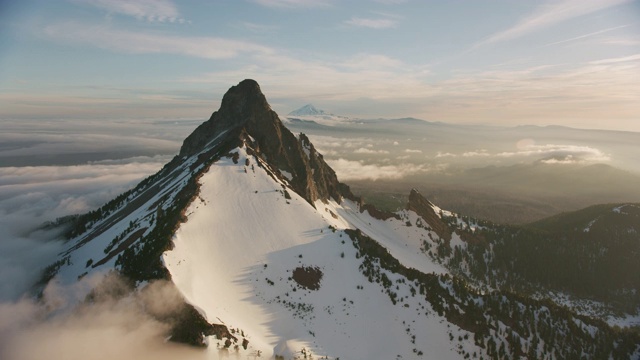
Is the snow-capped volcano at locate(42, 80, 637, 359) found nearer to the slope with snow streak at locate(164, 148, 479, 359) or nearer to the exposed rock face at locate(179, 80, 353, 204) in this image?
the slope with snow streak at locate(164, 148, 479, 359)

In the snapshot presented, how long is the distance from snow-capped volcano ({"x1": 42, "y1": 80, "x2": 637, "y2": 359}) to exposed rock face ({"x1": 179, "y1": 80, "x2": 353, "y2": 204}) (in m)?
31.5

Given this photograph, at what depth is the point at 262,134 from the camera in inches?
6565

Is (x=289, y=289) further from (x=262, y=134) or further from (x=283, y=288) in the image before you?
(x=262, y=134)

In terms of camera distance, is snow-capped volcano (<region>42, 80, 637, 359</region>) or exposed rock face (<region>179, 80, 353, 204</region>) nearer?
snow-capped volcano (<region>42, 80, 637, 359</region>)

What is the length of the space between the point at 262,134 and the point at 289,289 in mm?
95089

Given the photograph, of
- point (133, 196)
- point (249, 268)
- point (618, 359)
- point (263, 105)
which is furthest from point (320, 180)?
point (618, 359)

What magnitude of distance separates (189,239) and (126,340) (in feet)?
103

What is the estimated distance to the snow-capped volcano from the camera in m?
72.1

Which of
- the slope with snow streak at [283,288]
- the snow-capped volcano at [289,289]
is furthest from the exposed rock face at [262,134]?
the slope with snow streak at [283,288]

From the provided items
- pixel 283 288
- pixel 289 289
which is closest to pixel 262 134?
pixel 283 288

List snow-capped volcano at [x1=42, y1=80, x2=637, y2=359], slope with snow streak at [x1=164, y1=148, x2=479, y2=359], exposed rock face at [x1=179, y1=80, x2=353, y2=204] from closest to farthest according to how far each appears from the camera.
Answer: snow-capped volcano at [x1=42, y1=80, x2=637, y2=359]
slope with snow streak at [x1=164, y1=148, x2=479, y2=359]
exposed rock face at [x1=179, y1=80, x2=353, y2=204]

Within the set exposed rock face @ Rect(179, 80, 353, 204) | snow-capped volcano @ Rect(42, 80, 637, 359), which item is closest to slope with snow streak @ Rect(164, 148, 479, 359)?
snow-capped volcano @ Rect(42, 80, 637, 359)

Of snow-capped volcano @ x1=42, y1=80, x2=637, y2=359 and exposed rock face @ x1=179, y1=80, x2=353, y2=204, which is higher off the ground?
exposed rock face @ x1=179, y1=80, x2=353, y2=204

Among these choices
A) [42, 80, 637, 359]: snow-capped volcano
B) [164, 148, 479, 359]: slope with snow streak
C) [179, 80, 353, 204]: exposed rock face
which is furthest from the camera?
[179, 80, 353, 204]: exposed rock face
